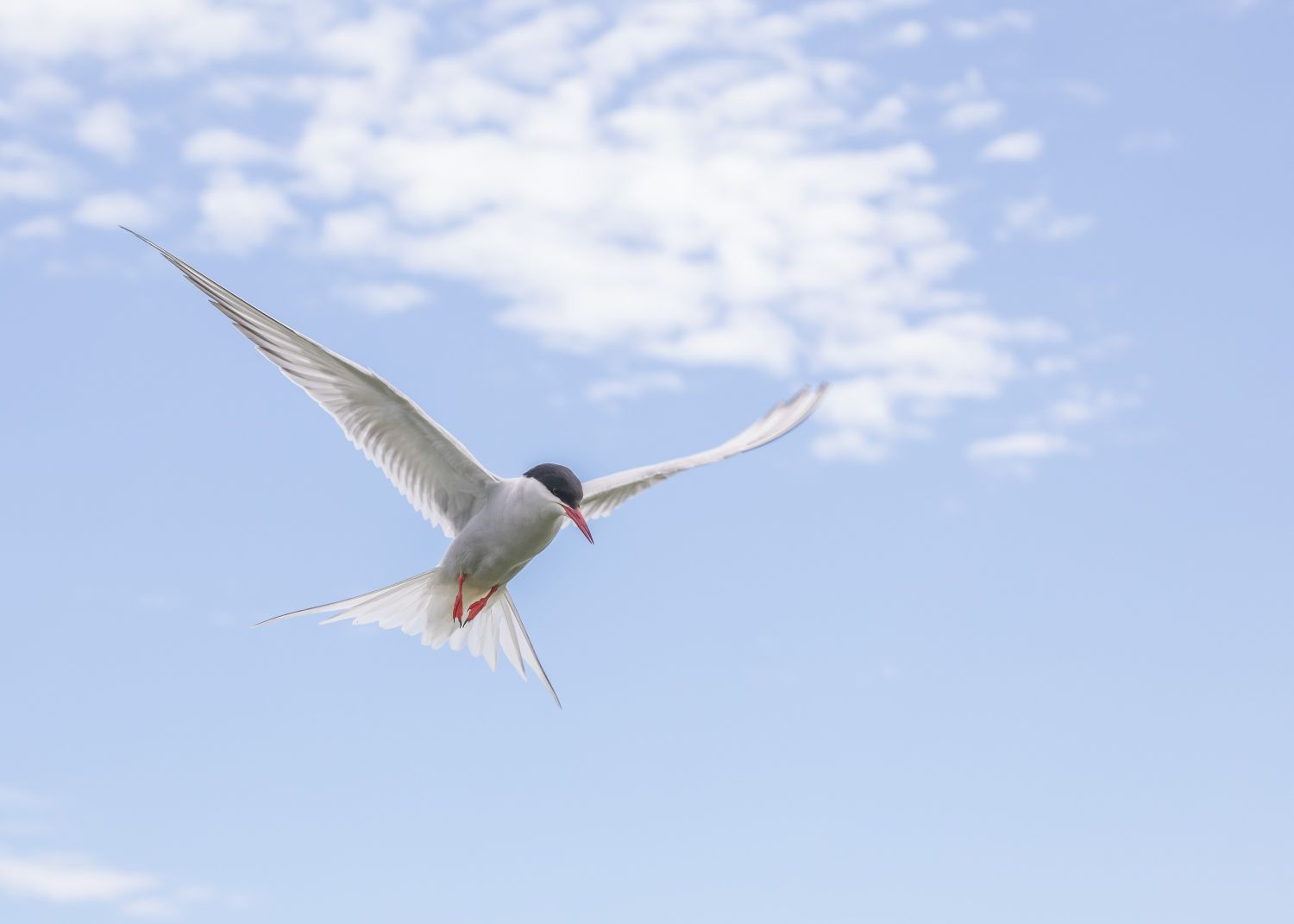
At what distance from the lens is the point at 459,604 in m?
10.6

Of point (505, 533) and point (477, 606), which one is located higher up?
point (477, 606)

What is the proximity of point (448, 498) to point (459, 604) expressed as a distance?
0.80m

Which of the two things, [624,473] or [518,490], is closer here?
[518,490]

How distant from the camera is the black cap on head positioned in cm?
989

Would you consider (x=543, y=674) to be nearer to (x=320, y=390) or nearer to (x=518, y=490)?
(x=518, y=490)

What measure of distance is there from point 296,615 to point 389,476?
129 cm

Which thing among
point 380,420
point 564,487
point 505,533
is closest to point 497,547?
point 505,533

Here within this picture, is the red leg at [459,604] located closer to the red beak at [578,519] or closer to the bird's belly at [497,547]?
the bird's belly at [497,547]

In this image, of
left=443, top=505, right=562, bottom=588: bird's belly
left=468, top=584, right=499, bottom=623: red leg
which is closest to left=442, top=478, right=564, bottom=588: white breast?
left=443, top=505, right=562, bottom=588: bird's belly

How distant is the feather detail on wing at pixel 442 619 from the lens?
1054 cm

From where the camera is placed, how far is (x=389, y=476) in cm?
1037

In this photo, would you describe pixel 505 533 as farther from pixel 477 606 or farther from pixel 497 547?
pixel 477 606

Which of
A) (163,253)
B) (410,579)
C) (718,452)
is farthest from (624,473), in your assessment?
(163,253)

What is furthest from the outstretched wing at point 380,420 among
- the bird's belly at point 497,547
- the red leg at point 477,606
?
the red leg at point 477,606
